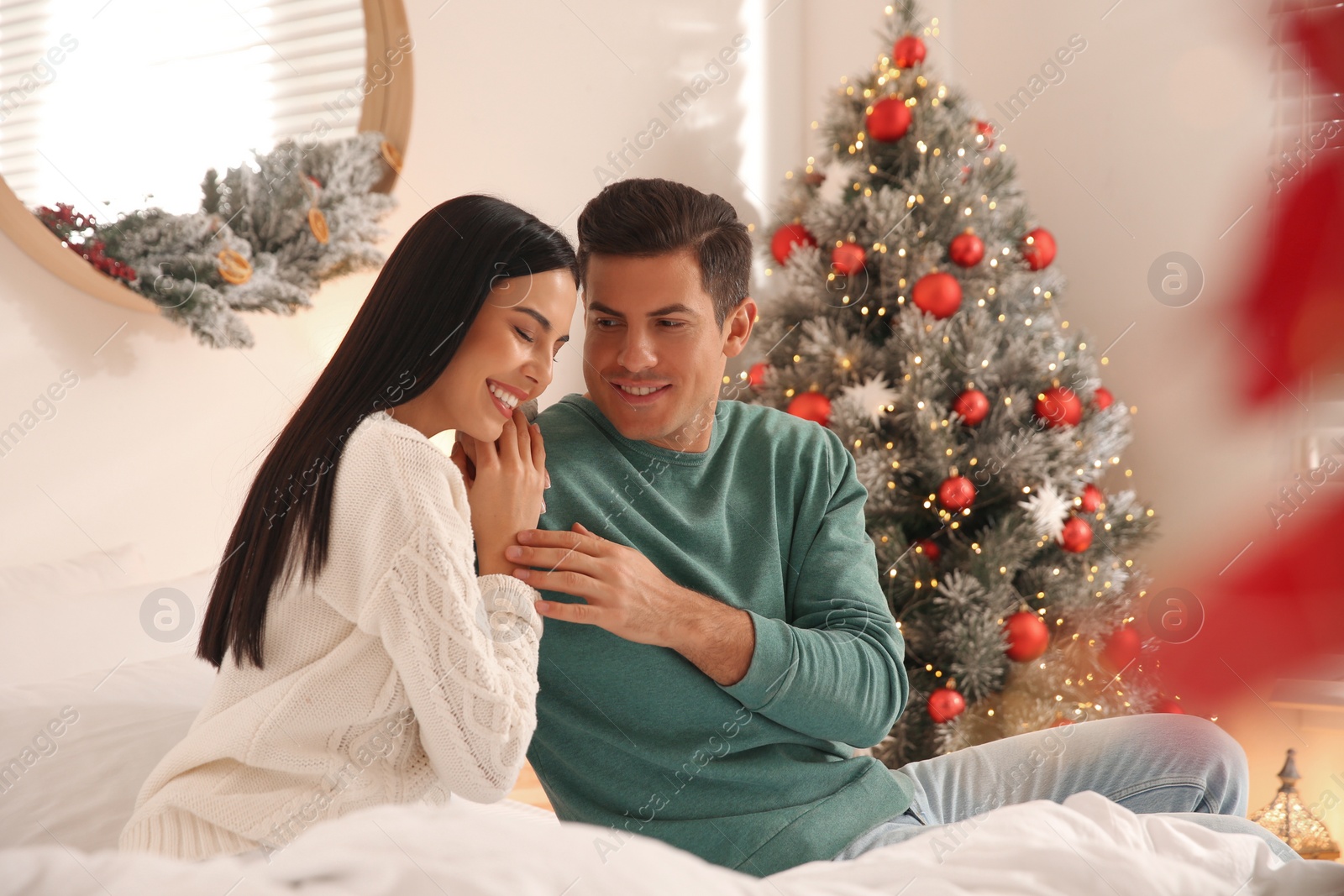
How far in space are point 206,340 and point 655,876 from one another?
103 centimetres

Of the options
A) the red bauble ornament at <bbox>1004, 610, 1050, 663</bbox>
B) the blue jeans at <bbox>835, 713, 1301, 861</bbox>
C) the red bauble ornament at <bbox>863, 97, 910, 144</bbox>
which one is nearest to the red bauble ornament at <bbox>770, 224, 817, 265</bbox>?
the red bauble ornament at <bbox>863, 97, 910, 144</bbox>

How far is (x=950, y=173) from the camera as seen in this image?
91.4 inches

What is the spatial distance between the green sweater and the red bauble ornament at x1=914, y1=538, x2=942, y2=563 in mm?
1066

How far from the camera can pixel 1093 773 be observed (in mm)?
1268

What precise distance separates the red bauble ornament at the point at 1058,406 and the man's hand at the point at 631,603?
1.45 meters

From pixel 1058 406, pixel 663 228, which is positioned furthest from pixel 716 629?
pixel 1058 406

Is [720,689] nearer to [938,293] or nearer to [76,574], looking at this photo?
[76,574]

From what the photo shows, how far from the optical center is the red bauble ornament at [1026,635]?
224 centimetres

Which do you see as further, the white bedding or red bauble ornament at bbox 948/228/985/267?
red bauble ornament at bbox 948/228/985/267

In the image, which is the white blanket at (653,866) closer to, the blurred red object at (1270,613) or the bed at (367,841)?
the bed at (367,841)

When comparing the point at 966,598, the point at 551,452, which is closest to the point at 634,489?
the point at 551,452

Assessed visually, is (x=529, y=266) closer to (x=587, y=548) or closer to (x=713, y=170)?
(x=587, y=548)

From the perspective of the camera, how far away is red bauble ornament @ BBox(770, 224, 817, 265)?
2473 mm

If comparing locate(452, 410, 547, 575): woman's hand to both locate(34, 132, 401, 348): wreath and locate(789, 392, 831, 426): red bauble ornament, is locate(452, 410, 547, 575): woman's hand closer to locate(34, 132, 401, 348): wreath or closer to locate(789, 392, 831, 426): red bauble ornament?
locate(34, 132, 401, 348): wreath
